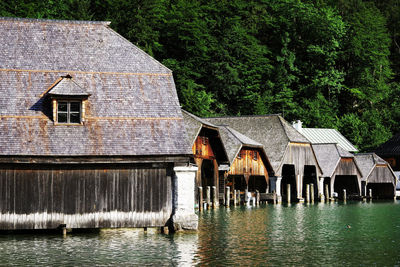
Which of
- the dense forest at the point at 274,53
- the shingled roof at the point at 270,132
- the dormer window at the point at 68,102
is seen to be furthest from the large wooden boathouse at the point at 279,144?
the dormer window at the point at 68,102

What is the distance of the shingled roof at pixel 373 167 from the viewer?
80938 mm

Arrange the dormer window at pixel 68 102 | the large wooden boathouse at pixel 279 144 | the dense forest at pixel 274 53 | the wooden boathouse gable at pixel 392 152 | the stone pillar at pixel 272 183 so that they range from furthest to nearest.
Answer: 1. the wooden boathouse gable at pixel 392 152
2. the dense forest at pixel 274 53
3. the large wooden boathouse at pixel 279 144
4. the stone pillar at pixel 272 183
5. the dormer window at pixel 68 102

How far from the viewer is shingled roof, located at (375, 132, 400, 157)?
89750mm

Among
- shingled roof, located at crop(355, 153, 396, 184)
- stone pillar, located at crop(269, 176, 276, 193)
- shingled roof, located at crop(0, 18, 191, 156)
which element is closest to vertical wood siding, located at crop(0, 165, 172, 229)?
shingled roof, located at crop(0, 18, 191, 156)

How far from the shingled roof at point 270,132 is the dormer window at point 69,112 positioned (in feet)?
129

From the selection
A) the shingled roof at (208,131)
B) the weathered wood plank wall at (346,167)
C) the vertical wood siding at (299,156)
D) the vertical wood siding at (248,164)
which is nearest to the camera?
the shingled roof at (208,131)

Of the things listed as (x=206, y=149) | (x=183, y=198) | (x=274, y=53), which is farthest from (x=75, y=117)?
(x=274, y=53)

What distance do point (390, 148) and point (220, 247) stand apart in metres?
70.0

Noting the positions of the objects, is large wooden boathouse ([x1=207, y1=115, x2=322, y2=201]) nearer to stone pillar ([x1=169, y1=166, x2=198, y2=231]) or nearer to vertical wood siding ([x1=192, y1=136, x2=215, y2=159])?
vertical wood siding ([x1=192, y1=136, x2=215, y2=159])

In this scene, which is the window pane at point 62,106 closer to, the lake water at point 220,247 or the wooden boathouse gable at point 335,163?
the lake water at point 220,247

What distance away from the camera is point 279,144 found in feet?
227

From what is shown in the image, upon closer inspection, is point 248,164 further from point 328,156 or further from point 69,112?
point 69,112

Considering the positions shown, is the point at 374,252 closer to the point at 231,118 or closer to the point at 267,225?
the point at 267,225

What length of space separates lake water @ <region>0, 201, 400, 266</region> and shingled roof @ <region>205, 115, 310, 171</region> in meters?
33.4
